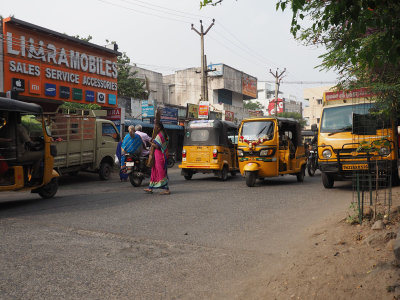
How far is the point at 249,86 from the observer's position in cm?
5403

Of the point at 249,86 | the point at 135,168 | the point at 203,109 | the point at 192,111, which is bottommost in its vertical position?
the point at 135,168

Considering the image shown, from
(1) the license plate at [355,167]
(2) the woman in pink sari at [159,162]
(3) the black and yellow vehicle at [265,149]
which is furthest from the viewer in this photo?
(3) the black and yellow vehicle at [265,149]

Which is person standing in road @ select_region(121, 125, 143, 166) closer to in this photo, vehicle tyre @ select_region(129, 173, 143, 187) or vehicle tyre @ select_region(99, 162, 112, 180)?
vehicle tyre @ select_region(129, 173, 143, 187)

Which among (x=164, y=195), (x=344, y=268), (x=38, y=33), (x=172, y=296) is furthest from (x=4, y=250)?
(x=38, y=33)

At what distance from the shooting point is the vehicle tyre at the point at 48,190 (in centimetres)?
913

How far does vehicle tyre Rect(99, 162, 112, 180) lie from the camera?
14.1 metres

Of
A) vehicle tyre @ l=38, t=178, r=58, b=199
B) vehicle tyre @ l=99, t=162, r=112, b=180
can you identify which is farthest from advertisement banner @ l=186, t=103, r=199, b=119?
vehicle tyre @ l=38, t=178, r=58, b=199

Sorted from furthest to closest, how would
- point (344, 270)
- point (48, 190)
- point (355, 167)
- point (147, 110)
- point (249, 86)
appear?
point (249, 86)
point (147, 110)
point (355, 167)
point (48, 190)
point (344, 270)

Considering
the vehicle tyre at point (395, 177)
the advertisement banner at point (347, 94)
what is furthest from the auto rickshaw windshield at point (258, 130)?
the vehicle tyre at point (395, 177)

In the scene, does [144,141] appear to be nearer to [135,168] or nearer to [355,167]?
[135,168]

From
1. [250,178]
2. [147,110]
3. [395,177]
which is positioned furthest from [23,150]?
[147,110]

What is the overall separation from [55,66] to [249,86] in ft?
121

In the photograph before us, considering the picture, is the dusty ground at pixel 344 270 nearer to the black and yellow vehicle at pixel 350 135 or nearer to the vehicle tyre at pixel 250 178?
the black and yellow vehicle at pixel 350 135

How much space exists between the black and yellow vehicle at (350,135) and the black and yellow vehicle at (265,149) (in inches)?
71.2
